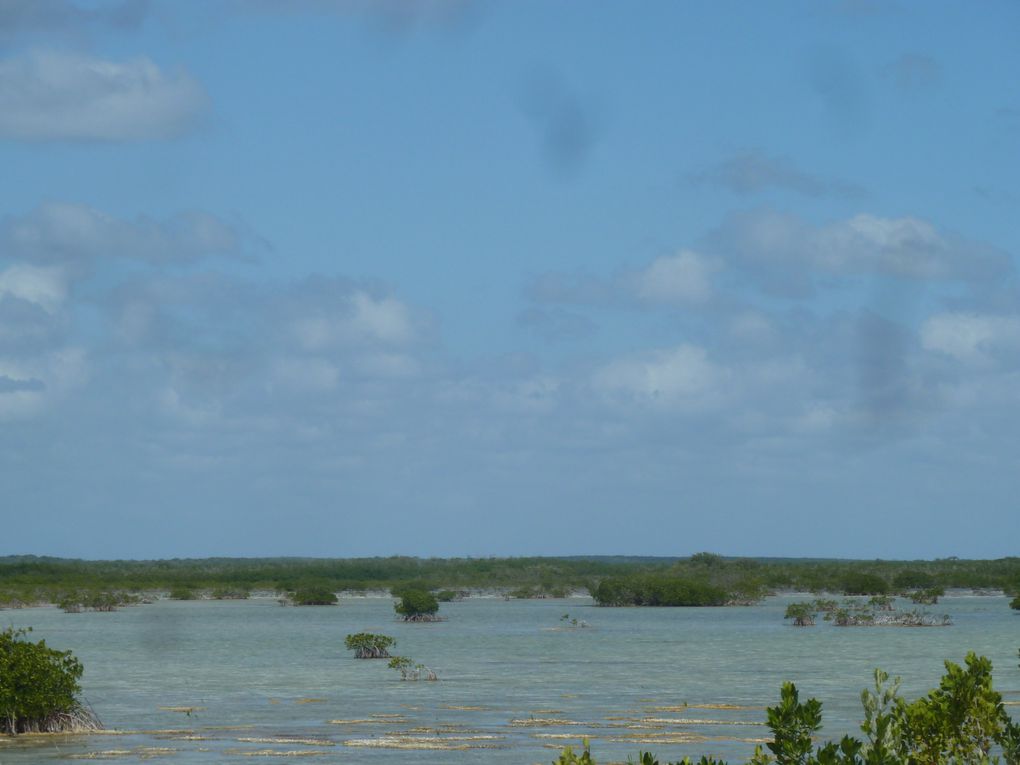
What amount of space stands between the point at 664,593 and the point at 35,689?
89547 mm

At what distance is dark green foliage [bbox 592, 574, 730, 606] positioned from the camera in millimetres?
116875

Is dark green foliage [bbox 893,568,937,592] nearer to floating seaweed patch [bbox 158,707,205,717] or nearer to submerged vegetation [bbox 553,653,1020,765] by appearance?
floating seaweed patch [bbox 158,707,205,717]

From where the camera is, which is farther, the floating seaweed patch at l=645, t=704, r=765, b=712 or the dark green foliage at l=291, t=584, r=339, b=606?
the dark green foliage at l=291, t=584, r=339, b=606

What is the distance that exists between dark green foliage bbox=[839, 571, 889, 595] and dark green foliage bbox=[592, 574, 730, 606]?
1541 centimetres

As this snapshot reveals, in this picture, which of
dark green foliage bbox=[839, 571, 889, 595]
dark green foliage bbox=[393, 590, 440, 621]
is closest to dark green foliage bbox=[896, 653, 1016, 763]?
dark green foliage bbox=[393, 590, 440, 621]

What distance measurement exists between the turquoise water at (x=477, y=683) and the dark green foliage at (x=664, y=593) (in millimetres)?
21621

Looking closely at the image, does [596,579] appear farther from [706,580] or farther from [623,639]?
[623,639]

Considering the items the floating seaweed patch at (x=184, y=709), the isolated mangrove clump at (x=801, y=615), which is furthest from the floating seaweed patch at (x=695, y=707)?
the isolated mangrove clump at (x=801, y=615)

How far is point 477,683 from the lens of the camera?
154 ft

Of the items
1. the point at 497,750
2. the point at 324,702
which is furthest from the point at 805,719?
the point at 324,702

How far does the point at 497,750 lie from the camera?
3058 cm

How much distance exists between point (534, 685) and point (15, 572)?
120m

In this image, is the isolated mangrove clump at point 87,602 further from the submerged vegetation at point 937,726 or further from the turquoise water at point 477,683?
the submerged vegetation at point 937,726

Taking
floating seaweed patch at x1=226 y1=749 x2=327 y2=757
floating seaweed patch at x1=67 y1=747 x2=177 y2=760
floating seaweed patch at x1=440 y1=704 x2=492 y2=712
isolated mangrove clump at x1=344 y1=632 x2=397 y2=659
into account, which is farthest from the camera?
isolated mangrove clump at x1=344 y1=632 x2=397 y2=659
